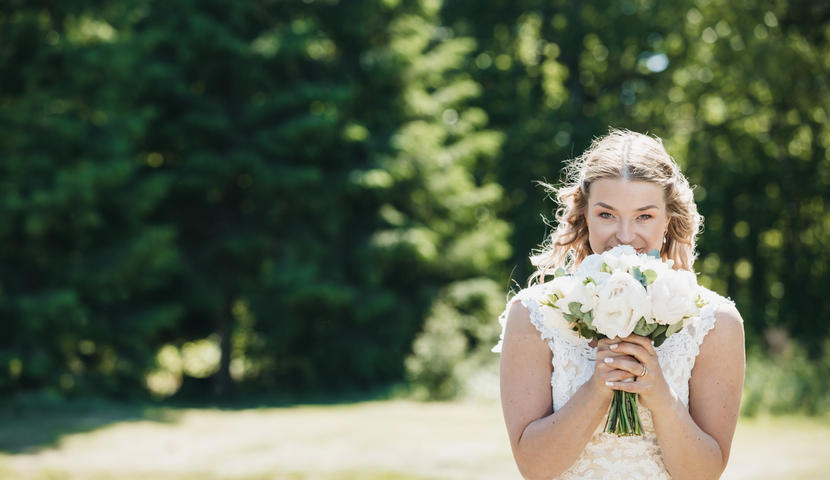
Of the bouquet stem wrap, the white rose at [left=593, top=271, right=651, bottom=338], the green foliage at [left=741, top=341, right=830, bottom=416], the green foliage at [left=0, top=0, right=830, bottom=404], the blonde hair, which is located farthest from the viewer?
the green foliage at [left=0, top=0, right=830, bottom=404]

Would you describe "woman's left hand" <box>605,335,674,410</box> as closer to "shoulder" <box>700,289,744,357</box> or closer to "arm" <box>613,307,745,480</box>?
"arm" <box>613,307,745,480</box>

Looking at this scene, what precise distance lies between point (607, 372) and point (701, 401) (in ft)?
1.31

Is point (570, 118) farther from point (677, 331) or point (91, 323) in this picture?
point (677, 331)

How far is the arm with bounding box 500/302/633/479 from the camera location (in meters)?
2.49

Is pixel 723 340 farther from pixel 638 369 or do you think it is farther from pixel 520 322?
pixel 520 322

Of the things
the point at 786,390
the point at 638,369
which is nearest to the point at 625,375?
the point at 638,369

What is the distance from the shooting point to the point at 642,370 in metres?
2.46

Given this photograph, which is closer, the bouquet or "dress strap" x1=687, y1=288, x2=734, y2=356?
the bouquet

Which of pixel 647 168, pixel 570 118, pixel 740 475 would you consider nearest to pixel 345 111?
pixel 570 118

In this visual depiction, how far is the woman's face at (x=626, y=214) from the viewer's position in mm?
2748

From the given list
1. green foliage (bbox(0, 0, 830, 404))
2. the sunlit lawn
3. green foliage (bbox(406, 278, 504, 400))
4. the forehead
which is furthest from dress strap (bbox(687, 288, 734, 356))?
Answer: green foliage (bbox(406, 278, 504, 400))

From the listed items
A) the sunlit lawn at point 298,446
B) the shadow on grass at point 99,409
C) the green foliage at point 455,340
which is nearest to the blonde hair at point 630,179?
the sunlit lawn at point 298,446

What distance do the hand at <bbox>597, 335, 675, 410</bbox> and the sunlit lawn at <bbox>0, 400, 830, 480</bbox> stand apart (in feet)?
20.7

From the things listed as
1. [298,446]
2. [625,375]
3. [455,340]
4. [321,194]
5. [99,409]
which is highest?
[321,194]
